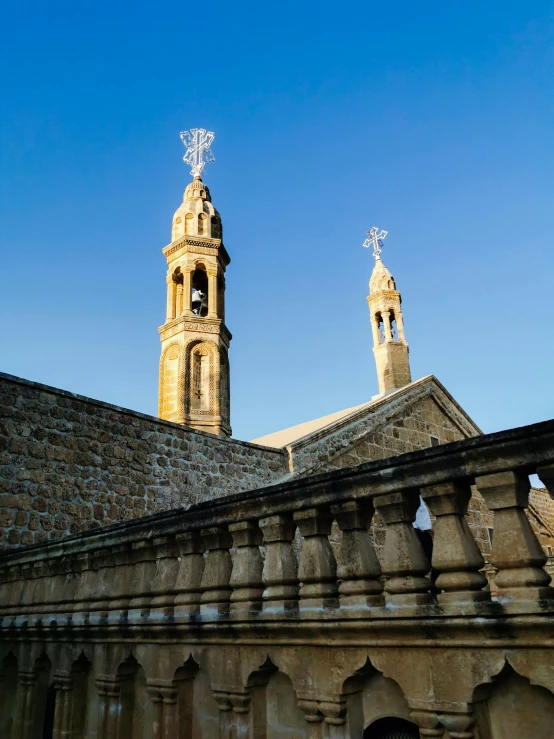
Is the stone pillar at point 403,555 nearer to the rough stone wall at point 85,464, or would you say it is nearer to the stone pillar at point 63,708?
the stone pillar at point 63,708

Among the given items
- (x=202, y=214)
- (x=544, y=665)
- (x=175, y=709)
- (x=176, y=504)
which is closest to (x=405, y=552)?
(x=544, y=665)

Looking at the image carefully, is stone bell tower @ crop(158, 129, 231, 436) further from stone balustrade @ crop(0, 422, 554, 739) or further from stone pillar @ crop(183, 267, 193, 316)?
stone balustrade @ crop(0, 422, 554, 739)

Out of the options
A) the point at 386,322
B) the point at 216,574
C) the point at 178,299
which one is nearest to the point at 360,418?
the point at 178,299

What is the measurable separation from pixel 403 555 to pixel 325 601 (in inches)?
20.0

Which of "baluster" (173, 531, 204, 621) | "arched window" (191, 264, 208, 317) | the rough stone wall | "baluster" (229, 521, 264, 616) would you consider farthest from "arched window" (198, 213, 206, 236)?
"baluster" (229, 521, 264, 616)

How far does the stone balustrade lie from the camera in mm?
2307

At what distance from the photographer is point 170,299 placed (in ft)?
59.5

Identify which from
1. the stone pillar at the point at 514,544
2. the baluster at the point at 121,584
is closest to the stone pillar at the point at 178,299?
the baluster at the point at 121,584

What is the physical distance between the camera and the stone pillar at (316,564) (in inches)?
114

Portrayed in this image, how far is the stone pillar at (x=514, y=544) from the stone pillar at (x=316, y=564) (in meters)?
0.88

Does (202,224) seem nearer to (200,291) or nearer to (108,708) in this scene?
(200,291)

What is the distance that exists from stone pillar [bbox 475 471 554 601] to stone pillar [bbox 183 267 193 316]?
15271mm

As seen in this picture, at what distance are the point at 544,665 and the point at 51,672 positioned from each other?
3.92m

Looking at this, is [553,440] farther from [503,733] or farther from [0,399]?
[0,399]
